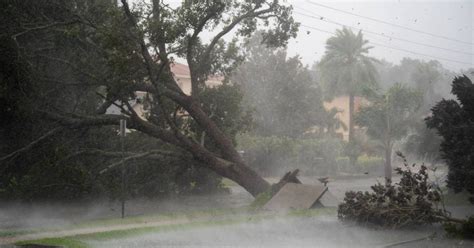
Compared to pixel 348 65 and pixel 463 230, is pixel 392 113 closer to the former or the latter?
pixel 348 65

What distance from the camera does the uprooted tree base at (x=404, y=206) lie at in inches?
500

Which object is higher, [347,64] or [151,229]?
[347,64]

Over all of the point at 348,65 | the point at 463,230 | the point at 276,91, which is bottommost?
the point at 463,230

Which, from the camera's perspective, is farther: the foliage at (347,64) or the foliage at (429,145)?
the foliage at (347,64)

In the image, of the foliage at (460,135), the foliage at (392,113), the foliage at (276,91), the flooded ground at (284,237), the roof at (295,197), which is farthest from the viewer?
the foliage at (276,91)

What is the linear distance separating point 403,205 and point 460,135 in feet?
18.4

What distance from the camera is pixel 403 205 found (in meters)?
13.1

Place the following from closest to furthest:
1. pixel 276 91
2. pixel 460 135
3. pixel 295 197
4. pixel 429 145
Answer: pixel 460 135 → pixel 295 197 → pixel 429 145 → pixel 276 91

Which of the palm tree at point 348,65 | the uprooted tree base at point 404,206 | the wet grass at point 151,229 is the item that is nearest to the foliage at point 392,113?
the palm tree at point 348,65

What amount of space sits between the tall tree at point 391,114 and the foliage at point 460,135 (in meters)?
17.8

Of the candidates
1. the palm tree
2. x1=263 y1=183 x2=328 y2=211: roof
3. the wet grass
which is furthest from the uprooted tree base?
the palm tree

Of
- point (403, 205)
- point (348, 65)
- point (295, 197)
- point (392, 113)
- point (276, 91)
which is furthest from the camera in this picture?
point (348, 65)

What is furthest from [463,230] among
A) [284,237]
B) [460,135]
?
[460,135]

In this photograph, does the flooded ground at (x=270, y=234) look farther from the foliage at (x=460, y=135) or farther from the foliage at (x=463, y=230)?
the foliage at (x=460, y=135)
